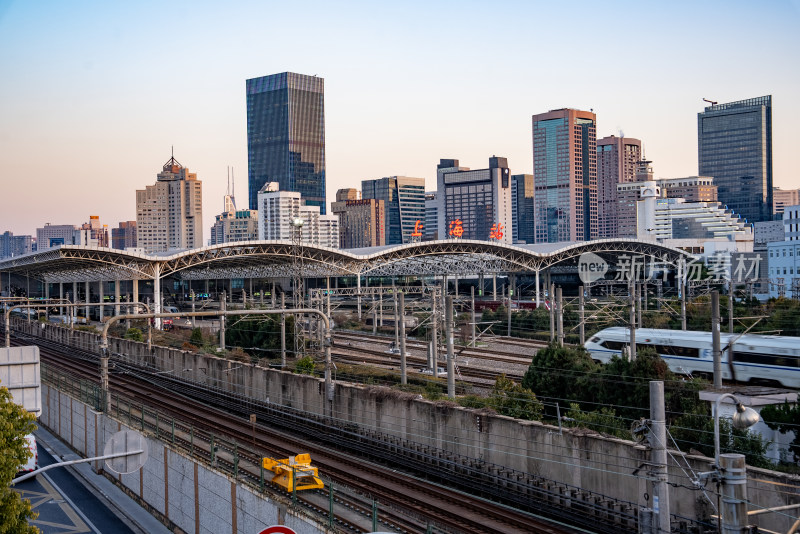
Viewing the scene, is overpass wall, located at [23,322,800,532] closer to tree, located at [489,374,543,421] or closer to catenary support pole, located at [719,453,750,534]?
catenary support pole, located at [719,453,750,534]

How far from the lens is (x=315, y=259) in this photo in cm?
6469

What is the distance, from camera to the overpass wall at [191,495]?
553 inches

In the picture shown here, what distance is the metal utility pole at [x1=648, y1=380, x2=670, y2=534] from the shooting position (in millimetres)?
9406

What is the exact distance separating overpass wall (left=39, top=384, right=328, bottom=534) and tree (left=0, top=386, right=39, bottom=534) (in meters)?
4.09

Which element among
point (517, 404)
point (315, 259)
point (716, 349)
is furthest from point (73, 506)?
point (315, 259)

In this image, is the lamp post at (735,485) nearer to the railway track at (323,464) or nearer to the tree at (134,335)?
the railway track at (323,464)

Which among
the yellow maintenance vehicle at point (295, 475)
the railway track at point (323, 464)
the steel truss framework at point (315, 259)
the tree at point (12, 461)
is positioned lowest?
the railway track at point (323, 464)

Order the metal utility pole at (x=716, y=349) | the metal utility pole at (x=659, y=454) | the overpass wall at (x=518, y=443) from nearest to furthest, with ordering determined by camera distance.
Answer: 1. the metal utility pole at (x=659, y=454)
2. the overpass wall at (x=518, y=443)
3. the metal utility pole at (x=716, y=349)

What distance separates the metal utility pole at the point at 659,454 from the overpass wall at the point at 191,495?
5743 mm

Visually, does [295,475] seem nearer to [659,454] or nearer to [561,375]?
[659,454]

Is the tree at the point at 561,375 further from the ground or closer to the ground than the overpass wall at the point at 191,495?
further from the ground

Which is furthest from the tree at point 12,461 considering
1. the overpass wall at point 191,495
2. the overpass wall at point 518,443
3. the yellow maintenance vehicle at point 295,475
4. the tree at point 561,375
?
the tree at point 561,375

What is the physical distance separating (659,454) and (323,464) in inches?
461

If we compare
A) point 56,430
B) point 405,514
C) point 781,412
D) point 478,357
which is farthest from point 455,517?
point 478,357
